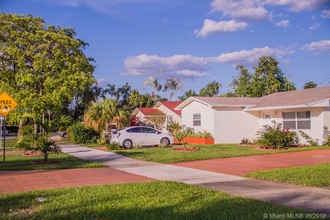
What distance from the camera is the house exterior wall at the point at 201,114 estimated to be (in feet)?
95.6

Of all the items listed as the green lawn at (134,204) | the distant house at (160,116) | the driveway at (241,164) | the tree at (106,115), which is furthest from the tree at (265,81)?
the green lawn at (134,204)

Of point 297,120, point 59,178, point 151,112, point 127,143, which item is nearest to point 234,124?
point 297,120

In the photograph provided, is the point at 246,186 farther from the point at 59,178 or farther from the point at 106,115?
the point at 106,115

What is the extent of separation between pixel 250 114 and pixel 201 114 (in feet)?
12.2

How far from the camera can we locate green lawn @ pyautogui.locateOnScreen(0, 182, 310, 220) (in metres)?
7.13

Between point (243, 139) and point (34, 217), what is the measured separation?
2337cm

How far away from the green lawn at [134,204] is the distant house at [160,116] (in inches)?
1132

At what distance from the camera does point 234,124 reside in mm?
29375

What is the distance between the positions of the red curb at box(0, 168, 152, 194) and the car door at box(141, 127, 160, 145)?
1136 cm

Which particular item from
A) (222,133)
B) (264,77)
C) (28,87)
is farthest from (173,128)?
(264,77)

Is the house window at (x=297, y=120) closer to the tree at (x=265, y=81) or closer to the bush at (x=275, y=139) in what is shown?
the bush at (x=275, y=139)

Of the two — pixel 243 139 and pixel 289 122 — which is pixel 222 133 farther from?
pixel 289 122

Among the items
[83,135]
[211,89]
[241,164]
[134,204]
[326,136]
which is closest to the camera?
[134,204]

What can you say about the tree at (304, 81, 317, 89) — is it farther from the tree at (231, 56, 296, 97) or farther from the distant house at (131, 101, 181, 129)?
the distant house at (131, 101, 181, 129)
